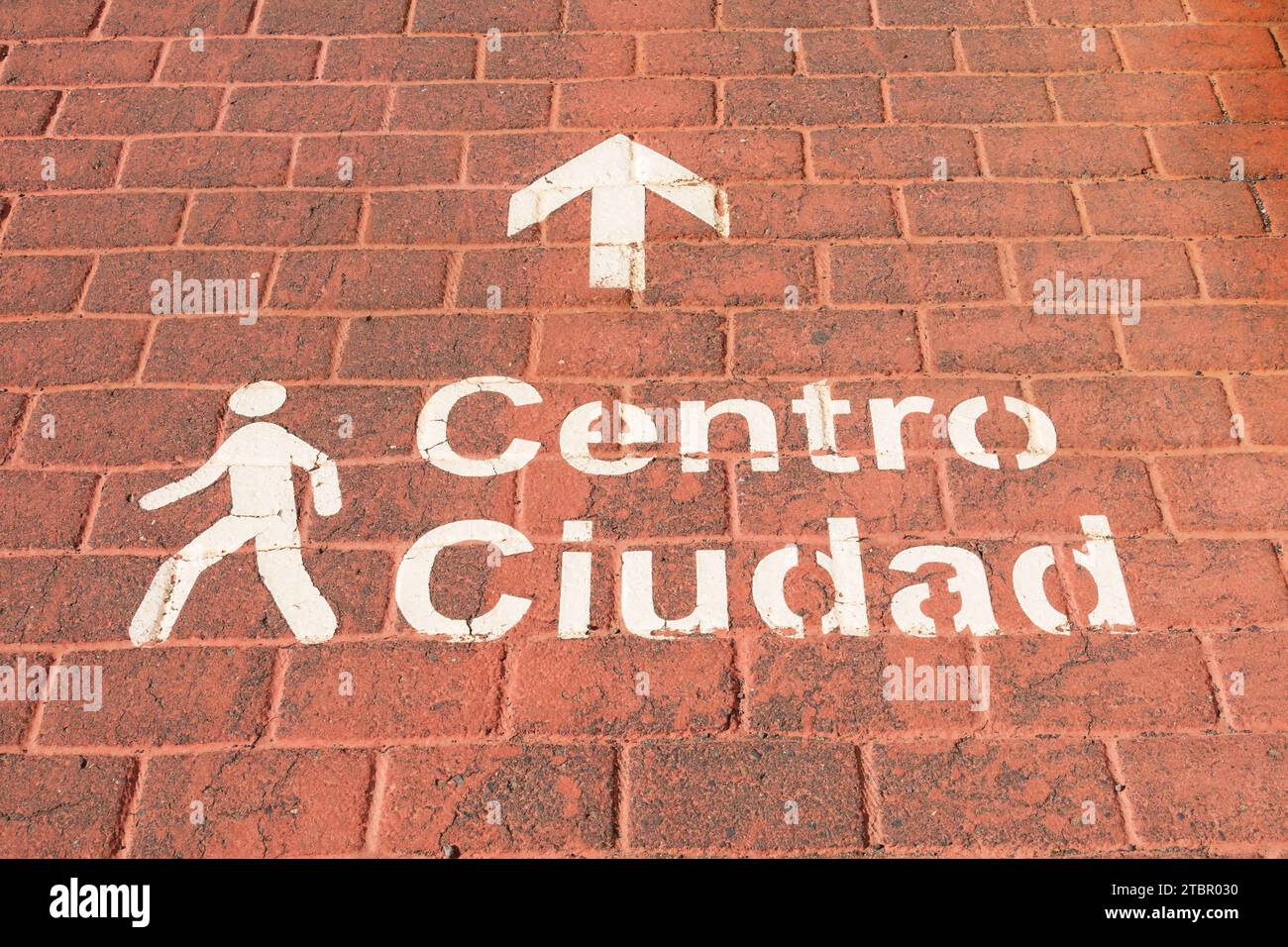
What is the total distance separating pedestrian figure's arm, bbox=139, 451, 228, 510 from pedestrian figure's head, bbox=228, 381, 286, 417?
11 cm

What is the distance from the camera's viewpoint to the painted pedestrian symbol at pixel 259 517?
1665mm

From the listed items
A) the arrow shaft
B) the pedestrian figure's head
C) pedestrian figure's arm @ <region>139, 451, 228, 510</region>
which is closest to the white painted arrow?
the arrow shaft

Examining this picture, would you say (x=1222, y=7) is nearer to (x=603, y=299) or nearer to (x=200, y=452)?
(x=603, y=299)

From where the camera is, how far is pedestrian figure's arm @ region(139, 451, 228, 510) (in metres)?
1.79

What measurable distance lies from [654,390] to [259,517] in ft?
2.42

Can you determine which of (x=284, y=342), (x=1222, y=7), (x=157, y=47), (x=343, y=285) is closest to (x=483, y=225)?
(x=343, y=285)

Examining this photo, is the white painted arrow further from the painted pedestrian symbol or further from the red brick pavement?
the painted pedestrian symbol

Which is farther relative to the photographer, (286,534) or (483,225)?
(483,225)

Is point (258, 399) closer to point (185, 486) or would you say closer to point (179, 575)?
point (185, 486)

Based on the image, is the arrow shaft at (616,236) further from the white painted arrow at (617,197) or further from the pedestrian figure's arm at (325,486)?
the pedestrian figure's arm at (325,486)

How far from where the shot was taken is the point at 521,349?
1956 millimetres

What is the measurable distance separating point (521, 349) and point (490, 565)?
469 millimetres

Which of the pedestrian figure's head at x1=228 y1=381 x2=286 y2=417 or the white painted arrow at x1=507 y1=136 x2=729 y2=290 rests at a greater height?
the white painted arrow at x1=507 y1=136 x2=729 y2=290

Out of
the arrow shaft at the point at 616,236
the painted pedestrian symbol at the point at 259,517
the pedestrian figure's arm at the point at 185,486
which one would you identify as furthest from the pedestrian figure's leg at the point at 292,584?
the arrow shaft at the point at 616,236
